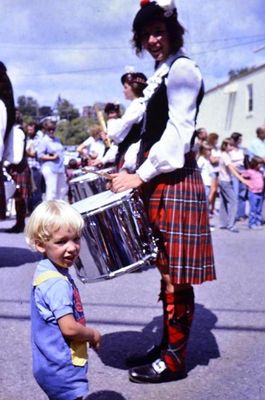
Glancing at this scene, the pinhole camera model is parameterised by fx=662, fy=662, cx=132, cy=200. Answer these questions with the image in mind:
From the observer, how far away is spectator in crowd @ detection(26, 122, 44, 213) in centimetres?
1109

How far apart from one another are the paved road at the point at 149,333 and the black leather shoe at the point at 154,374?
3 centimetres

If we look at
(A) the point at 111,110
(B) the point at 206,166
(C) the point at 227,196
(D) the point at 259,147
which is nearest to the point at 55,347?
(A) the point at 111,110

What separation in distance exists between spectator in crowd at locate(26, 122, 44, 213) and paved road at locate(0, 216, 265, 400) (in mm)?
4660

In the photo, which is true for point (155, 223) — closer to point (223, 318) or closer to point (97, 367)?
point (97, 367)

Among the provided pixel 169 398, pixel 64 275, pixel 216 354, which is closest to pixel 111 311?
pixel 216 354

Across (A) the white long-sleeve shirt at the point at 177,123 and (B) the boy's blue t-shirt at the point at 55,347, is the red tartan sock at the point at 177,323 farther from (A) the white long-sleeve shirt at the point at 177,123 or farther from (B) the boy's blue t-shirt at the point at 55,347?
(B) the boy's blue t-shirt at the point at 55,347

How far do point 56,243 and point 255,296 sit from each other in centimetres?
307

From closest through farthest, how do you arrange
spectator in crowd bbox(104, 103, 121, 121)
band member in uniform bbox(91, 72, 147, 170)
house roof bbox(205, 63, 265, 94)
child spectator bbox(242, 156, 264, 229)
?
band member in uniform bbox(91, 72, 147, 170) < spectator in crowd bbox(104, 103, 121, 121) < child spectator bbox(242, 156, 264, 229) < house roof bbox(205, 63, 265, 94)

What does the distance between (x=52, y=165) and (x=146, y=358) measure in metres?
5.76

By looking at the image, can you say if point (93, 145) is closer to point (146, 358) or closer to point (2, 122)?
point (2, 122)

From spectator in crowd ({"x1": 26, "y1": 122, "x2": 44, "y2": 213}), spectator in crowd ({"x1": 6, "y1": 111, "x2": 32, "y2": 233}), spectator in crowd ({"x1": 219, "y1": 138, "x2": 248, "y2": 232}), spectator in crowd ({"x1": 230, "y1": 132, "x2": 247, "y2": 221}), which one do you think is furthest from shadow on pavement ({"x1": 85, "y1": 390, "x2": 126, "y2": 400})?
spectator in crowd ({"x1": 26, "y1": 122, "x2": 44, "y2": 213})

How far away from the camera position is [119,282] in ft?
18.4

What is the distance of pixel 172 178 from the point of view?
10.2 ft

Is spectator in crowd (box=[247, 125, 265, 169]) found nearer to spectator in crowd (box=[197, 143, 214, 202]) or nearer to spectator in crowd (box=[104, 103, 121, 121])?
spectator in crowd (box=[197, 143, 214, 202])
